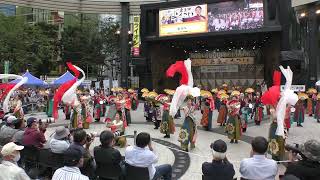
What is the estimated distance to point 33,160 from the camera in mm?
6957

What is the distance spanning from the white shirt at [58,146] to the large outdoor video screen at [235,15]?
18045mm

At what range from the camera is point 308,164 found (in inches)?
161

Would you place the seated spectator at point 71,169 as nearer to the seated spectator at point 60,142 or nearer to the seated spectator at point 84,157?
the seated spectator at point 84,157

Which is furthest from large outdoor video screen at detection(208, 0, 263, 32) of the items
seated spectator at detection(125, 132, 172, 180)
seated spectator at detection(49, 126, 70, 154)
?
seated spectator at detection(125, 132, 172, 180)

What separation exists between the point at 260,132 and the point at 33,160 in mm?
9414

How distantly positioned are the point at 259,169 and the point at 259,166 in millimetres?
34

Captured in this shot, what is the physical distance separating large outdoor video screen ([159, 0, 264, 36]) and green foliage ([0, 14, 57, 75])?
1197 cm

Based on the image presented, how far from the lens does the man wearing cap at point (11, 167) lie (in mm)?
4219

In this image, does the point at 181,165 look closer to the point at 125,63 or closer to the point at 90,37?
the point at 125,63

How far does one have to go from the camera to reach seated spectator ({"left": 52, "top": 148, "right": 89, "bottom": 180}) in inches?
160

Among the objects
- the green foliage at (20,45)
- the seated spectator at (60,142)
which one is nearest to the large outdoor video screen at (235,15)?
the green foliage at (20,45)

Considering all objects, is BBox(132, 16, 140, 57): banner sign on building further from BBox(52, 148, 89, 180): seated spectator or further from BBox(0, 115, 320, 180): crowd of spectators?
BBox(52, 148, 89, 180): seated spectator

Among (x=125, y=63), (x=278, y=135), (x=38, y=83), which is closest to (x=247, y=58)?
(x=125, y=63)

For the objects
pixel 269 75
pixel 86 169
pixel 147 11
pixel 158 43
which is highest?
pixel 147 11
